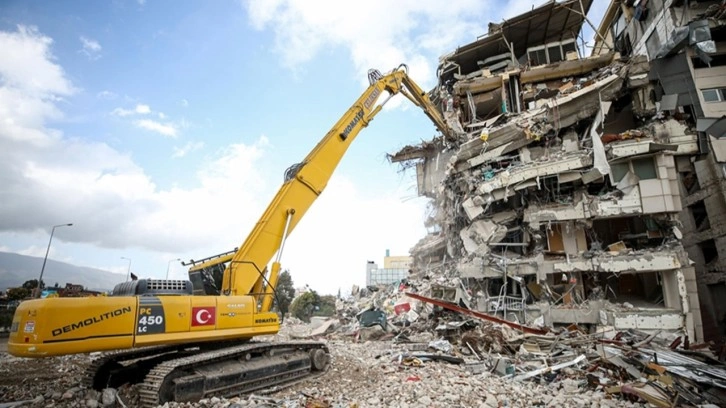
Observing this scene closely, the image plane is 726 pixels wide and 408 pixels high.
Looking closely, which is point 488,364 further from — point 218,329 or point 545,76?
point 545,76

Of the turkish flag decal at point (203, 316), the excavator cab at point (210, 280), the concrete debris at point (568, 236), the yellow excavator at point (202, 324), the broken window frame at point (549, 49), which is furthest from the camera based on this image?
the broken window frame at point (549, 49)

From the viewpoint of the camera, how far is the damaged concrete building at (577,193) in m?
13.3

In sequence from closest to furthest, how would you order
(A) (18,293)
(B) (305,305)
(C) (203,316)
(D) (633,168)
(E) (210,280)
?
1. (C) (203,316)
2. (E) (210,280)
3. (D) (633,168)
4. (A) (18,293)
5. (B) (305,305)

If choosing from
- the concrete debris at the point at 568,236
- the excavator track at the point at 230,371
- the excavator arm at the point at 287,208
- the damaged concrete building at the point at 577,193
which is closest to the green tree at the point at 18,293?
the concrete debris at the point at 568,236

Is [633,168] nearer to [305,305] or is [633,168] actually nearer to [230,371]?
[230,371]

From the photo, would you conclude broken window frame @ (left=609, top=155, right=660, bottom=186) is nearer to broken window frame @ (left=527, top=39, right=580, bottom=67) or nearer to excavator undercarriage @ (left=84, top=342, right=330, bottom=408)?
broken window frame @ (left=527, top=39, right=580, bottom=67)

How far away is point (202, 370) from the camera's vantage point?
573 centimetres

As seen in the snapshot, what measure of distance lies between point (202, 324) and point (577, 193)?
1445cm

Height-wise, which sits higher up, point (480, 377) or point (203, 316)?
point (203, 316)

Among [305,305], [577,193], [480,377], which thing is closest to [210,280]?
[480,377]

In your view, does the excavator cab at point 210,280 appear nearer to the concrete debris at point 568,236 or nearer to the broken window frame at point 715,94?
the concrete debris at point 568,236

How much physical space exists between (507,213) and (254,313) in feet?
43.0

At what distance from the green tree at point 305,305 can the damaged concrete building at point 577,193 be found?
1046cm

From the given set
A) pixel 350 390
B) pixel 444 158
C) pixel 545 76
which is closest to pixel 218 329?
pixel 350 390
